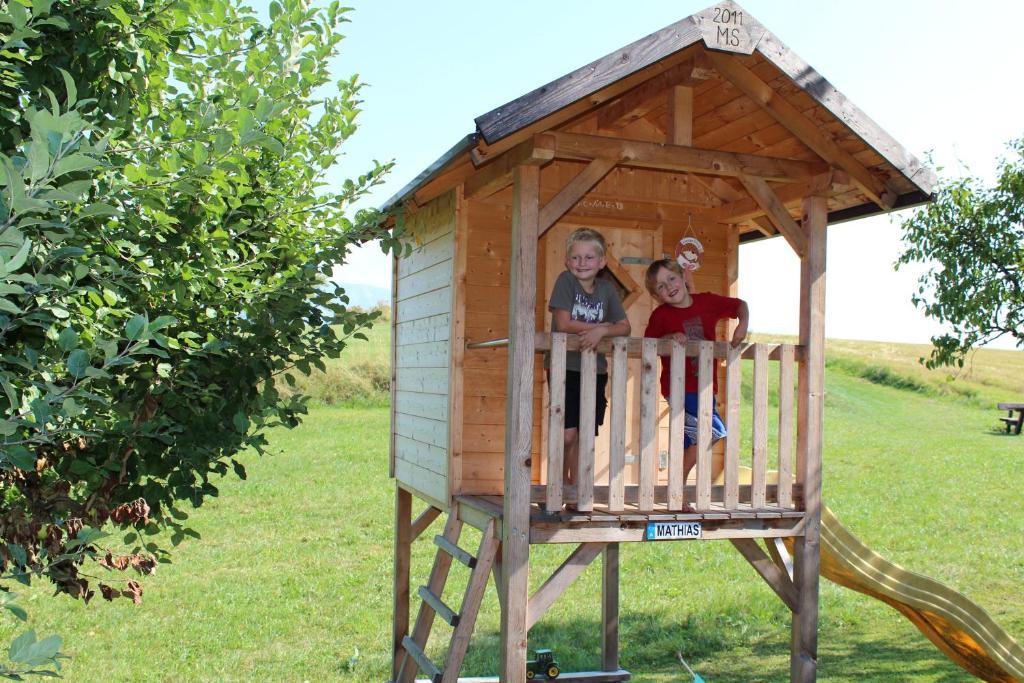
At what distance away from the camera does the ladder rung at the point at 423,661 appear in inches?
262

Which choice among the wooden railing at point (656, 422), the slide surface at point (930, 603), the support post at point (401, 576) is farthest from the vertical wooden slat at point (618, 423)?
the support post at point (401, 576)

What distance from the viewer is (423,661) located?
23.0ft

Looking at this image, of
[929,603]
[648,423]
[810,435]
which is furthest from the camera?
[929,603]

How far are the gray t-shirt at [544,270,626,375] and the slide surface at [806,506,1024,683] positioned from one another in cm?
262

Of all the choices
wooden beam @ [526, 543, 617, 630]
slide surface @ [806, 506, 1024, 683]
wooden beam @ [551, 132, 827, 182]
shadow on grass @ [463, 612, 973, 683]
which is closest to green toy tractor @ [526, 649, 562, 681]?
shadow on grass @ [463, 612, 973, 683]

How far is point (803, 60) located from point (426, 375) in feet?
12.3

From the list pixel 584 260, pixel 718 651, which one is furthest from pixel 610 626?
pixel 584 260

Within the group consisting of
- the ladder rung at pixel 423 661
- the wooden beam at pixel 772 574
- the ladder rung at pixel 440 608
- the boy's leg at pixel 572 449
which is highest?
the boy's leg at pixel 572 449

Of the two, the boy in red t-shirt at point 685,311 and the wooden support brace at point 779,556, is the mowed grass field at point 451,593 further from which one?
the boy in red t-shirt at point 685,311

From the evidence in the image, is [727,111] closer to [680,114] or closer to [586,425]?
[680,114]

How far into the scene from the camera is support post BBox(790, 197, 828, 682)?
6609 mm

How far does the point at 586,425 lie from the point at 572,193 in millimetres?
1404

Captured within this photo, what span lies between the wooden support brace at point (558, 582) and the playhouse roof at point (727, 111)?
2.53 meters

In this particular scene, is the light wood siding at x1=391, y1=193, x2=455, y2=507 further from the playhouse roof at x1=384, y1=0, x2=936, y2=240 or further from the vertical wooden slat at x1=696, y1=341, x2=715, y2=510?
the vertical wooden slat at x1=696, y1=341, x2=715, y2=510
